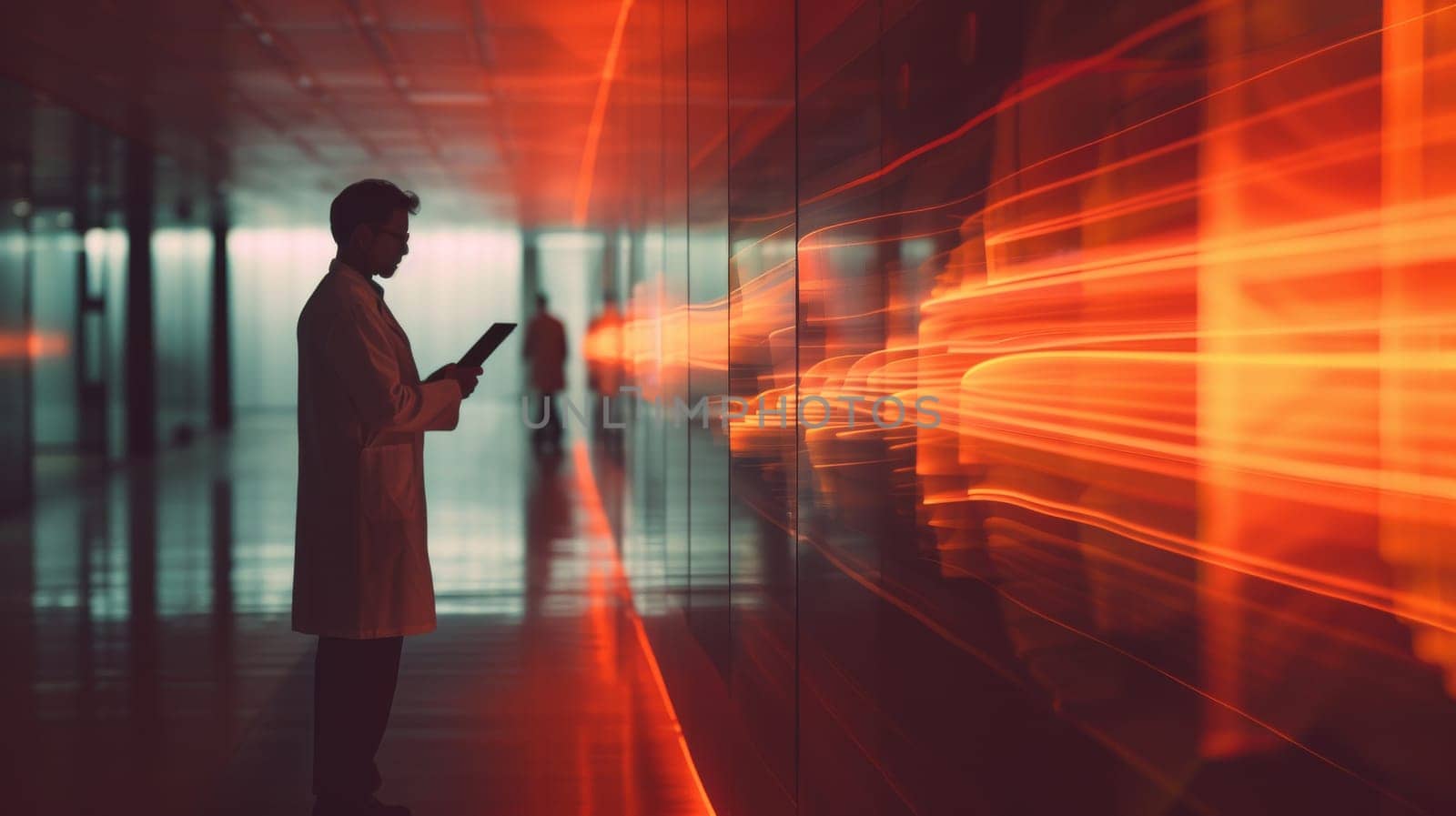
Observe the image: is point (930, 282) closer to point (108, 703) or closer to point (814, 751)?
point (814, 751)

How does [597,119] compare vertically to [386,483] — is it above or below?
above

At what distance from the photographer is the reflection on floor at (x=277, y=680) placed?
304 cm

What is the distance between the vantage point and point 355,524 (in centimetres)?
275

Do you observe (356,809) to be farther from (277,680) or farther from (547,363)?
(547,363)

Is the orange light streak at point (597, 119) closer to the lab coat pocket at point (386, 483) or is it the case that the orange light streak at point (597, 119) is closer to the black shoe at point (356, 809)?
the lab coat pocket at point (386, 483)

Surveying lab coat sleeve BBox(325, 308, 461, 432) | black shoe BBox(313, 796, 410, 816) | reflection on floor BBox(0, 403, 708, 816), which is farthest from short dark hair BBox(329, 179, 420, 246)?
reflection on floor BBox(0, 403, 708, 816)

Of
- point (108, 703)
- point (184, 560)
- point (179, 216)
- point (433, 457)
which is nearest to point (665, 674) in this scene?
point (108, 703)

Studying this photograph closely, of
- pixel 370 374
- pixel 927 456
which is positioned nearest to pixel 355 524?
pixel 370 374

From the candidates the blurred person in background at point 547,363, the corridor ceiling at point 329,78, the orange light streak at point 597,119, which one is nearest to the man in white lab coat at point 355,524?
the orange light streak at point 597,119

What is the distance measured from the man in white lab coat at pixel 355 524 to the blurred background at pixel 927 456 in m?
0.32

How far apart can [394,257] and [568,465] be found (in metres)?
9.25

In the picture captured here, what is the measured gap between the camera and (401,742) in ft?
11.1

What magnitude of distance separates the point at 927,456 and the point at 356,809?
12.3ft

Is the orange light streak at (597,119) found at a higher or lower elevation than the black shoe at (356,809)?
higher
